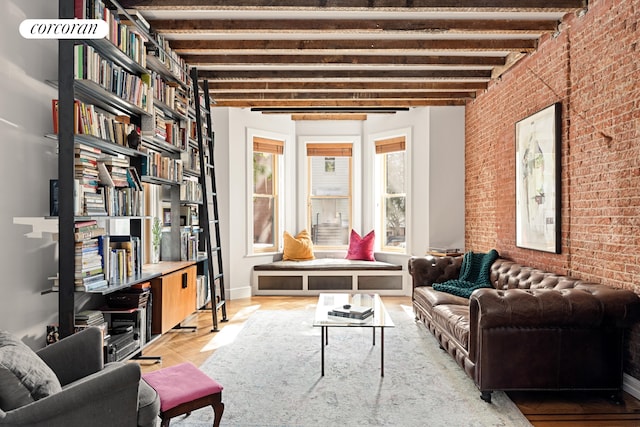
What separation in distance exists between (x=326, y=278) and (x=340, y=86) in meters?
3.01

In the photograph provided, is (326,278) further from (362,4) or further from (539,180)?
(362,4)

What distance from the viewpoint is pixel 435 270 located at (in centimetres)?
551

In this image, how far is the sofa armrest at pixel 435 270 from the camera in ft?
18.0

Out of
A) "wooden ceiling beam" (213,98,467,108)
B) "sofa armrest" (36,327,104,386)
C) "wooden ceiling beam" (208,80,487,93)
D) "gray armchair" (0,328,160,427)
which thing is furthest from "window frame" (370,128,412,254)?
"gray armchair" (0,328,160,427)

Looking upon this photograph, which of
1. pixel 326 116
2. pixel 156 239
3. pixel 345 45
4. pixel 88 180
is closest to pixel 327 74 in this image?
pixel 345 45

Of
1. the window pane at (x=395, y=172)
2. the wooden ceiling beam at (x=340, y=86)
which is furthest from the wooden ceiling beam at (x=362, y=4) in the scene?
the window pane at (x=395, y=172)

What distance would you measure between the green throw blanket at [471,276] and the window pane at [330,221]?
3.06 meters

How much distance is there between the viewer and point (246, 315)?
587cm

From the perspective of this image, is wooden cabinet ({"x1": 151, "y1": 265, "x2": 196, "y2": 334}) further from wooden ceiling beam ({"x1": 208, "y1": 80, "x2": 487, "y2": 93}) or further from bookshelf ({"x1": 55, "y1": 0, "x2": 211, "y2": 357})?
wooden ceiling beam ({"x1": 208, "y1": 80, "x2": 487, "y2": 93})

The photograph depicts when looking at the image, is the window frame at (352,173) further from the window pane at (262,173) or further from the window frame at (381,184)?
the window pane at (262,173)

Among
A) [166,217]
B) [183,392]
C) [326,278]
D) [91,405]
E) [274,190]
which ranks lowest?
[326,278]

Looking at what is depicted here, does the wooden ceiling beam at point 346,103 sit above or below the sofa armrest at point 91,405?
above

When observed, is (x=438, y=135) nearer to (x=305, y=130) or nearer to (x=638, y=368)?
(x=305, y=130)

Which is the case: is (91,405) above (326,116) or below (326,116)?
below
